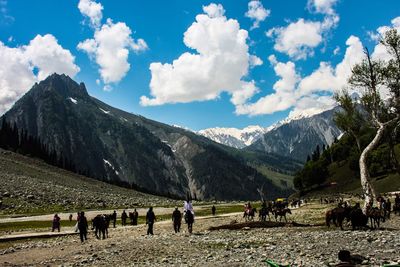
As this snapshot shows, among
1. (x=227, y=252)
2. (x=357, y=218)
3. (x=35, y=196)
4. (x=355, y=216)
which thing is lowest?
(x=227, y=252)

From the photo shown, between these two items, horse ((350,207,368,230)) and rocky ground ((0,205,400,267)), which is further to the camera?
horse ((350,207,368,230))

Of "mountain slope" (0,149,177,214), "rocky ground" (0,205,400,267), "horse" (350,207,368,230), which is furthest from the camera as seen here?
"mountain slope" (0,149,177,214)

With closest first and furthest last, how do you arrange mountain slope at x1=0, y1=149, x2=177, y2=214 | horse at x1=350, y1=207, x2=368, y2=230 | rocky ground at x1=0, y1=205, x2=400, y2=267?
rocky ground at x1=0, y1=205, x2=400, y2=267
horse at x1=350, y1=207, x2=368, y2=230
mountain slope at x1=0, y1=149, x2=177, y2=214

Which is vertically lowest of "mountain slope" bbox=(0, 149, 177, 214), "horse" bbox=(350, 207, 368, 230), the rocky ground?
the rocky ground

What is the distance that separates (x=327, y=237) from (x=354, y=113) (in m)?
26.8

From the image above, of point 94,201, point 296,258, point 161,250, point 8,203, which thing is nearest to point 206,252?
point 161,250

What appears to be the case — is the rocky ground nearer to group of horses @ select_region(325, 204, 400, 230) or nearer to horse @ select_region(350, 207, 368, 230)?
horse @ select_region(350, 207, 368, 230)

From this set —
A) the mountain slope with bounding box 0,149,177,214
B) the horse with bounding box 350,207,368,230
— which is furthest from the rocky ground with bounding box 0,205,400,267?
the mountain slope with bounding box 0,149,177,214

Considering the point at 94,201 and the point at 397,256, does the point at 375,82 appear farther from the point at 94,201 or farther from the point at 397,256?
the point at 94,201

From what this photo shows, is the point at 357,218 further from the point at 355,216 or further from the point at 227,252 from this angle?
the point at 227,252

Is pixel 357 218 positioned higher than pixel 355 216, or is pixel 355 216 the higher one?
pixel 355 216

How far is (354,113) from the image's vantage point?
51406 millimetres

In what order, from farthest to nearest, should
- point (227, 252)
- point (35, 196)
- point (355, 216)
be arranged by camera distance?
point (35, 196), point (355, 216), point (227, 252)

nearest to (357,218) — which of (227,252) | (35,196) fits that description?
(227,252)
